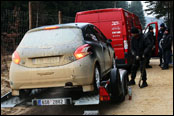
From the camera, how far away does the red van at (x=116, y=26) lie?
9727mm

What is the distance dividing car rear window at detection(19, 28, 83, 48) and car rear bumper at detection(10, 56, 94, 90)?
0.49m

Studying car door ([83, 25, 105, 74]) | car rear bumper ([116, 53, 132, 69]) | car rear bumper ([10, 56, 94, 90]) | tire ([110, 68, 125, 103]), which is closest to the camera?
car rear bumper ([10, 56, 94, 90])

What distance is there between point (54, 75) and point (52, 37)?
87cm

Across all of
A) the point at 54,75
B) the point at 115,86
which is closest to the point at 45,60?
the point at 54,75

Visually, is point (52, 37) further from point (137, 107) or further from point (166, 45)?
point (166, 45)

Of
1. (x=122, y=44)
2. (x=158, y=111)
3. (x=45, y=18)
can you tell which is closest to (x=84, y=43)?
(x=158, y=111)

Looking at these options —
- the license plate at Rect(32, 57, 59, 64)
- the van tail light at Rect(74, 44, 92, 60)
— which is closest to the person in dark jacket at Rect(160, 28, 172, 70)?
the van tail light at Rect(74, 44, 92, 60)

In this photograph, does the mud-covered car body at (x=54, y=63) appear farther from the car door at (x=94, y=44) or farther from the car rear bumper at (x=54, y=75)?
the car door at (x=94, y=44)

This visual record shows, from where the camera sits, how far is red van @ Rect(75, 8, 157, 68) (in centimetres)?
973

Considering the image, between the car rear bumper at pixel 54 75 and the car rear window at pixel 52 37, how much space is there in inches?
19.4

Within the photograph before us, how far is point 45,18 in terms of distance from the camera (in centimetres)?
1239

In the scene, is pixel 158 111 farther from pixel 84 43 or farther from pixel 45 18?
pixel 45 18

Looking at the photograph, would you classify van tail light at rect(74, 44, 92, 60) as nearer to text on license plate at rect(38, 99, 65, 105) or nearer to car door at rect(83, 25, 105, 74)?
car door at rect(83, 25, 105, 74)

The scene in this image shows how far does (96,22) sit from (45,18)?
344 centimetres
